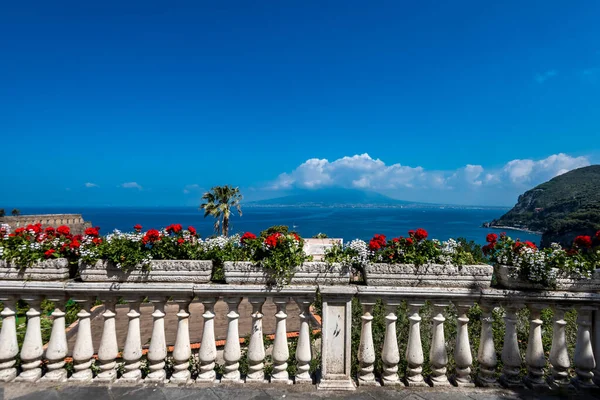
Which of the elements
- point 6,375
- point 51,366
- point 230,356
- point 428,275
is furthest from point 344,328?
point 6,375

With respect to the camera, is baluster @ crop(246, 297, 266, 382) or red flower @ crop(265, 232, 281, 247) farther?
baluster @ crop(246, 297, 266, 382)

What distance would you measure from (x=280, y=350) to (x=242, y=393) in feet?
1.70

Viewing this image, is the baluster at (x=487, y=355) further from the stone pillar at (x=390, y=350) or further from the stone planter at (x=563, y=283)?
the stone pillar at (x=390, y=350)

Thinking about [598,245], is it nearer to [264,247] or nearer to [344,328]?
[344,328]

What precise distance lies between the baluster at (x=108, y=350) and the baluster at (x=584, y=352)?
188 inches

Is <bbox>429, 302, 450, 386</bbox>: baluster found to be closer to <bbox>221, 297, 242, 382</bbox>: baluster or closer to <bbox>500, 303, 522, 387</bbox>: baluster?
<bbox>500, 303, 522, 387</bbox>: baluster

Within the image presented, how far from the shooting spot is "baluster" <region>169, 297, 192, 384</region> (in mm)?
3133

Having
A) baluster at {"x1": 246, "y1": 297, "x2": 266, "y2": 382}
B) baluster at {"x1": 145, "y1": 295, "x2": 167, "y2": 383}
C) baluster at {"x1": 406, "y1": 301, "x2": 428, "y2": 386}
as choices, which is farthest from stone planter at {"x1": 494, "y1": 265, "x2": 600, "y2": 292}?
baluster at {"x1": 145, "y1": 295, "x2": 167, "y2": 383}

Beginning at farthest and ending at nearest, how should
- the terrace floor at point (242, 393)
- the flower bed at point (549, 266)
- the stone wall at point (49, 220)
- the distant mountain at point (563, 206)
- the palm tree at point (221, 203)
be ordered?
the distant mountain at point (563, 206) < the stone wall at point (49, 220) < the palm tree at point (221, 203) < the flower bed at point (549, 266) < the terrace floor at point (242, 393)

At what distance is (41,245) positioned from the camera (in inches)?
124

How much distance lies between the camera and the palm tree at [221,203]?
3797 cm

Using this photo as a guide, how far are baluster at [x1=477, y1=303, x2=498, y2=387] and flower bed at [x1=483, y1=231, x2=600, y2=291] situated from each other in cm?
36

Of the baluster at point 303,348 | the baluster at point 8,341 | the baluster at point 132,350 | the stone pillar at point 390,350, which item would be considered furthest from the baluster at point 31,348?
the stone pillar at point 390,350

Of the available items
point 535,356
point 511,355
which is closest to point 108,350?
point 511,355
